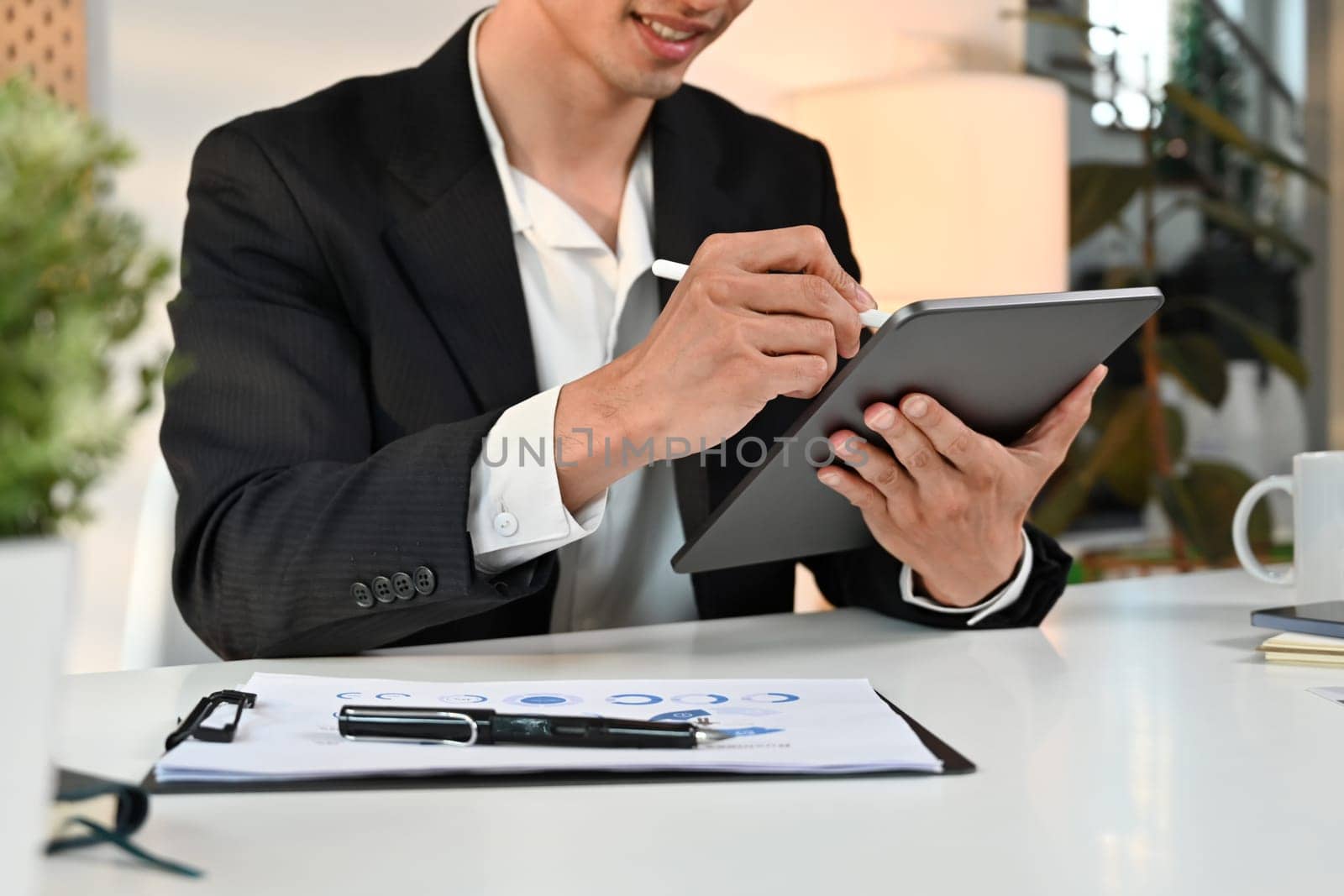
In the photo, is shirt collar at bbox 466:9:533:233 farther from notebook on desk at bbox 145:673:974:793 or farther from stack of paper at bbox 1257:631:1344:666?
stack of paper at bbox 1257:631:1344:666

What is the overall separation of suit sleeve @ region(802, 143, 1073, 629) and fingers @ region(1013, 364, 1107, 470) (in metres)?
0.11

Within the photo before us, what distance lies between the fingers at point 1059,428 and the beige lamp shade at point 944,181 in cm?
119

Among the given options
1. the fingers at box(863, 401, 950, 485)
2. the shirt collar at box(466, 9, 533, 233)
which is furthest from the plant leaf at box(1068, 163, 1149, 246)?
the fingers at box(863, 401, 950, 485)

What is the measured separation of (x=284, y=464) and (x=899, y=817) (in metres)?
0.66

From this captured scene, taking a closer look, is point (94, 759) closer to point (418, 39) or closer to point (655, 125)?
point (655, 125)

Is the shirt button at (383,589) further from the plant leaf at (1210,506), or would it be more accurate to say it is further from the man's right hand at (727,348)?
the plant leaf at (1210,506)

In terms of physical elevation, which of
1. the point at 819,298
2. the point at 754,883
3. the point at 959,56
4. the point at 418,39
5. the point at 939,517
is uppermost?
the point at 959,56

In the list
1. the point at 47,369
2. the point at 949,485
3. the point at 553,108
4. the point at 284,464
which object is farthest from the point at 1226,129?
the point at 47,369

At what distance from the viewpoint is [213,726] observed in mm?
629

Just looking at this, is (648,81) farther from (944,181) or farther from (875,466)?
(944,181)

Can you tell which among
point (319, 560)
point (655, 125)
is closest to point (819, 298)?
point (319, 560)

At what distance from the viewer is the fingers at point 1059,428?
3.24 ft

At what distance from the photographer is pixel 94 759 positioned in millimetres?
629

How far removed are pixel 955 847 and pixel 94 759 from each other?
0.39m
